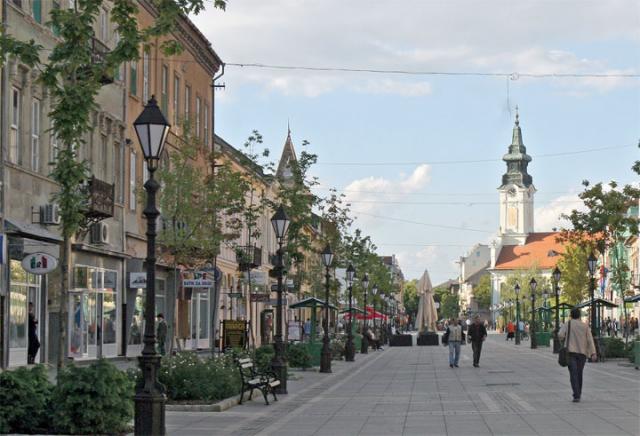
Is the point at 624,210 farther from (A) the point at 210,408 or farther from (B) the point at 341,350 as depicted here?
(A) the point at 210,408

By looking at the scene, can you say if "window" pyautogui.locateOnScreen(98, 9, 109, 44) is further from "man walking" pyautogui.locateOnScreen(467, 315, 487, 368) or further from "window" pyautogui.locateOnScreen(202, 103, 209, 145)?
"window" pyautogui.locateOnScreen(202, 103, 209, 145)

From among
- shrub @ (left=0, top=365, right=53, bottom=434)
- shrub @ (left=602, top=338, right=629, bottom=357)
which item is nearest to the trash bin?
shrub @ (left=602, top=338, right=629, bottom=357)

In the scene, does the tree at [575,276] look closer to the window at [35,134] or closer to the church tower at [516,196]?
the window at [35,134]

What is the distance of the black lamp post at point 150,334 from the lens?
47.3ft

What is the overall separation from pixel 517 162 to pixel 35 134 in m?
165

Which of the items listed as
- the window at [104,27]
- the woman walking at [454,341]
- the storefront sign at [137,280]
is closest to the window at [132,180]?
the storefront sign at [137,280]

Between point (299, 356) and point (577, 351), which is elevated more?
point (577, 351)

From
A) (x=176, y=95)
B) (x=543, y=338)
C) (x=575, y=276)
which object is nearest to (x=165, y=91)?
(x=176, y=95)

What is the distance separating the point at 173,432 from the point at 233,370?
258 inches

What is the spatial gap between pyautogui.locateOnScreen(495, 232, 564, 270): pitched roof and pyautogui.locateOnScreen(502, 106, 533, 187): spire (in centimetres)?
999

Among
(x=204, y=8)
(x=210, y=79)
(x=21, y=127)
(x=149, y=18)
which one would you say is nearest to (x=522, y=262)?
(x=210, y=79)

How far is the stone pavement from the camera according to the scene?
16.8 m

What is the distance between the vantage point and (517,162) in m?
191

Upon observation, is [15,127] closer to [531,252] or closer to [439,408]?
[439,408]
